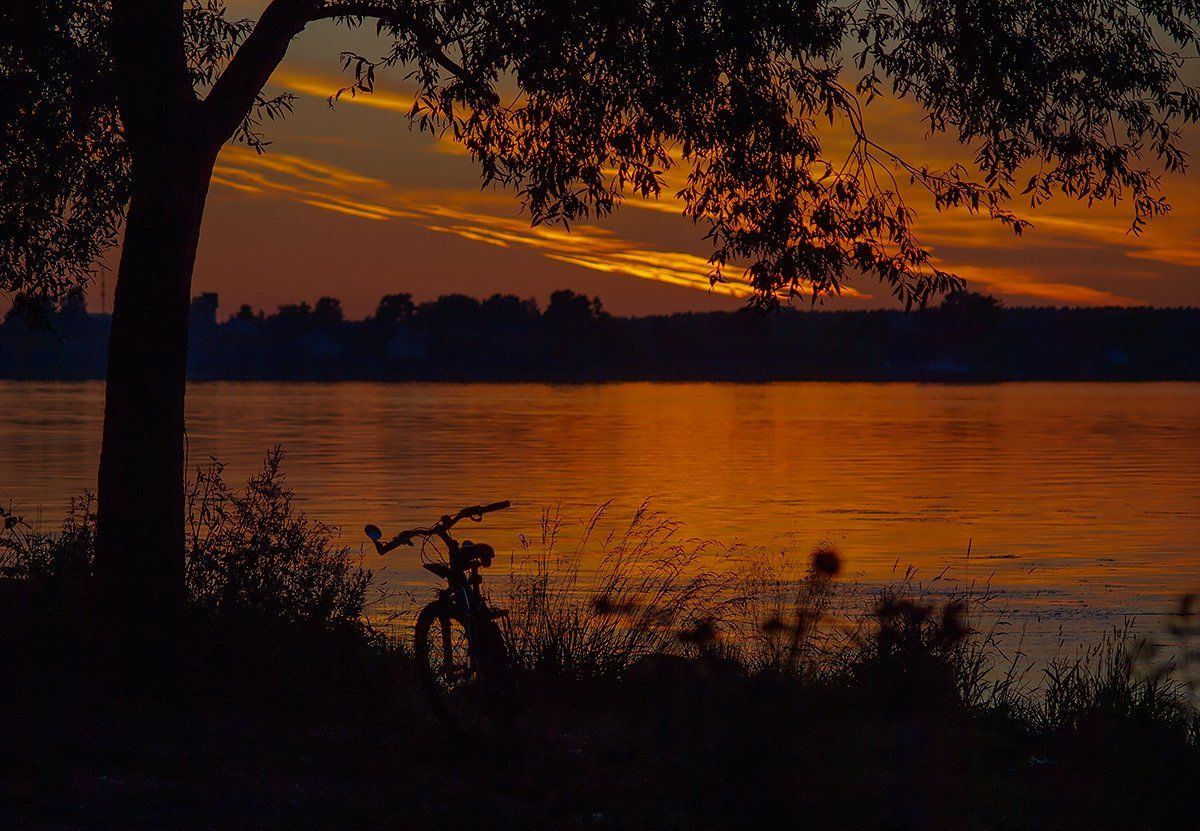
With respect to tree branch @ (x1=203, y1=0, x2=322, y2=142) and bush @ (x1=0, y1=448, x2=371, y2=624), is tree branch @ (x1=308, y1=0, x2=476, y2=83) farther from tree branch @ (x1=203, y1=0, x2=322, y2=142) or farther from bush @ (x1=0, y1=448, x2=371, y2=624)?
bush @ (x1=0, y1=448, x2=371, y2=624)

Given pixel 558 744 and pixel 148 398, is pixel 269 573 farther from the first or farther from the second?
pixel 558 744

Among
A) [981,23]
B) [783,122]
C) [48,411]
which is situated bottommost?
[48,411]

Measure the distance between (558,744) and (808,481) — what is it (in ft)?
104

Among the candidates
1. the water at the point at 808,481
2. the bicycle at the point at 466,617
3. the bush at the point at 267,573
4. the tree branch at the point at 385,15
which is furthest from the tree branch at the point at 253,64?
the water at the point at 808,481

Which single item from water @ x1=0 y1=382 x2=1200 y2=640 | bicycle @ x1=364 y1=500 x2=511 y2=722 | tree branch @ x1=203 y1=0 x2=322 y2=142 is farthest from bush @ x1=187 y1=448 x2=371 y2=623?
water @ x1=0 y1=382 x2=1200 y2=640

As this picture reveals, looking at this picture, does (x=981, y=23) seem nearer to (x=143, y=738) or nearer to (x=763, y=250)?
(x=763, y=250)

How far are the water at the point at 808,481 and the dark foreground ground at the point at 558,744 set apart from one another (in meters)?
6.60

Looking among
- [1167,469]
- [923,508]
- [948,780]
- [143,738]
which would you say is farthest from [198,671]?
[1167,469]

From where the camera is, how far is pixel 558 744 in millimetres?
9039

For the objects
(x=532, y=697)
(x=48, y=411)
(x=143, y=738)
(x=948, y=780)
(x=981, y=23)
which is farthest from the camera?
(x=48, y=411)

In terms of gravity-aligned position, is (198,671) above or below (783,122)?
below

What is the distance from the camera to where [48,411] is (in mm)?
89062

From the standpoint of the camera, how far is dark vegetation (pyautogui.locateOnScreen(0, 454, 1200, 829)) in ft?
24.1

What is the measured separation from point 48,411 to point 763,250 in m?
83.6
